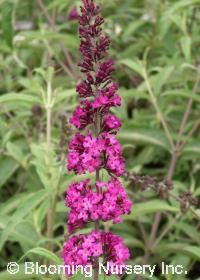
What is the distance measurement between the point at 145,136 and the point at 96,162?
6.16 feet

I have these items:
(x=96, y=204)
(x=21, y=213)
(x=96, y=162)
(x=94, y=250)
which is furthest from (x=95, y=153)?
(x=21, y=213)

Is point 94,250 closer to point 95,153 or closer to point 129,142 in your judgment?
point 95,153

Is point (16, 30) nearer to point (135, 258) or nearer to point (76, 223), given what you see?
point (135, 258)

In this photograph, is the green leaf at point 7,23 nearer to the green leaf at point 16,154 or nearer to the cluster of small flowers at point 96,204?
the green leaf at point 16,154

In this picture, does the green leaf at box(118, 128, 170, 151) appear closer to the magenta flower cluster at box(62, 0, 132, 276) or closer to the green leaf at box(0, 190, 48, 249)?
the green leaf at box(0, 190, 48, 249)

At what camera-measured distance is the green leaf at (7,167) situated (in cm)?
385

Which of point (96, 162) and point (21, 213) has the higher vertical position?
point (96, 162)

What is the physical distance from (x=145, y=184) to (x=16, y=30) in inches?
162

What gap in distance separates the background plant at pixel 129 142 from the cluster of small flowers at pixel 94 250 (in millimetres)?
301

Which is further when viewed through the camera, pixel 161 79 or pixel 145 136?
pixel 161 79

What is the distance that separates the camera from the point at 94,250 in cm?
200

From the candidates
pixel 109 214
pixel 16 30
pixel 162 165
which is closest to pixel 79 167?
pixel 109 214

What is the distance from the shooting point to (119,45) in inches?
229

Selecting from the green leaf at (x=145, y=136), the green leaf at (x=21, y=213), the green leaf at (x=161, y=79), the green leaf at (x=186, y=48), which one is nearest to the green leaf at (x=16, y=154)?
the green leaf at (x=145, y=136)
